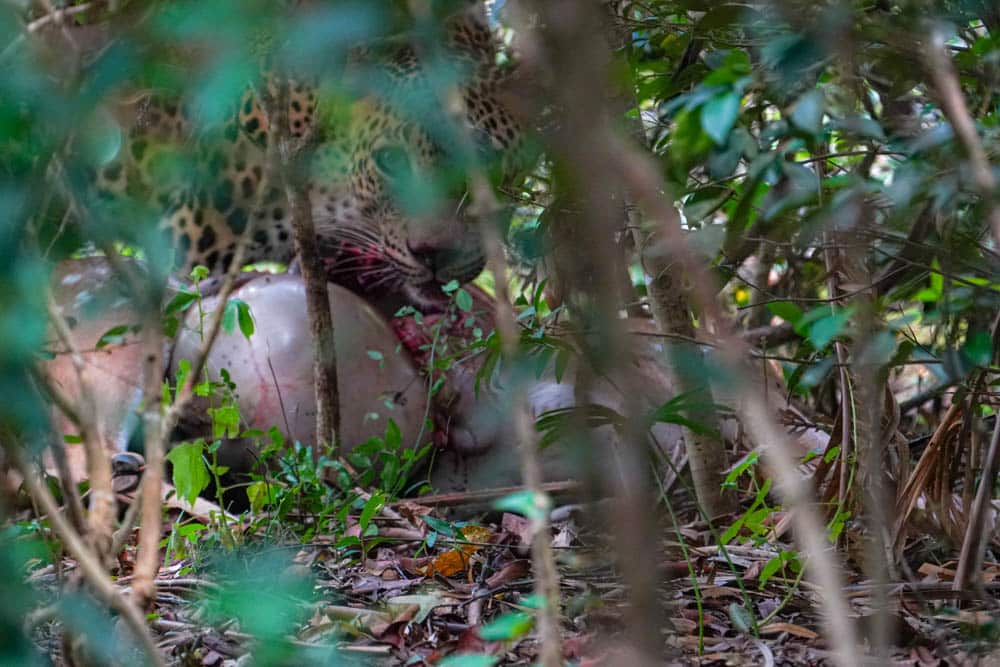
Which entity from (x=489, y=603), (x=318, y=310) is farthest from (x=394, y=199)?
(x=489, y=603)

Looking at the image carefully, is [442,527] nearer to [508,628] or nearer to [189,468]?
[189,468]

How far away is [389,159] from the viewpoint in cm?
289

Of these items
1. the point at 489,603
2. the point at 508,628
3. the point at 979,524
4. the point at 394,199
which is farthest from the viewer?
the point at 394,199

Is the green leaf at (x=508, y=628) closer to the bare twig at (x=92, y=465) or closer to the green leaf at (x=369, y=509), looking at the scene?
the bare twig at (x=92, y=465)

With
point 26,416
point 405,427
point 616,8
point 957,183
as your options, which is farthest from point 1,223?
point 405,427

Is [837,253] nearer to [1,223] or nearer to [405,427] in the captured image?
[1,223]

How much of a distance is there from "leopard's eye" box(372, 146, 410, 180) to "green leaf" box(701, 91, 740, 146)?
1.90 metres

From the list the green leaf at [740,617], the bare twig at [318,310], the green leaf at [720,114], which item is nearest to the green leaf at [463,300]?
the bare twig at [318,310]

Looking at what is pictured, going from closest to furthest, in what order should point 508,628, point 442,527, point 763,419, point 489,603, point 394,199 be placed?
point 763,419 < point 508,628 < point 489,603 < point 442,527 < point 394,199

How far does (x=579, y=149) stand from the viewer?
0.66 metres

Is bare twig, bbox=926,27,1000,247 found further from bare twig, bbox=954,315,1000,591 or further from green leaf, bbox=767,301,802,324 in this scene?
green leaf, bbox=767,301,802,324

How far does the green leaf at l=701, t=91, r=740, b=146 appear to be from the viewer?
2.76 feet

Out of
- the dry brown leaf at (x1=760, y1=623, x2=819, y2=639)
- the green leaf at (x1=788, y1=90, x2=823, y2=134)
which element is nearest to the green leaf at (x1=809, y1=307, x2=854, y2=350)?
the green leaf at (x1=788, y1=90, x2=823, y2=134)

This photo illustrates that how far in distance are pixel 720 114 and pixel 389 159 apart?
2.11 metres
